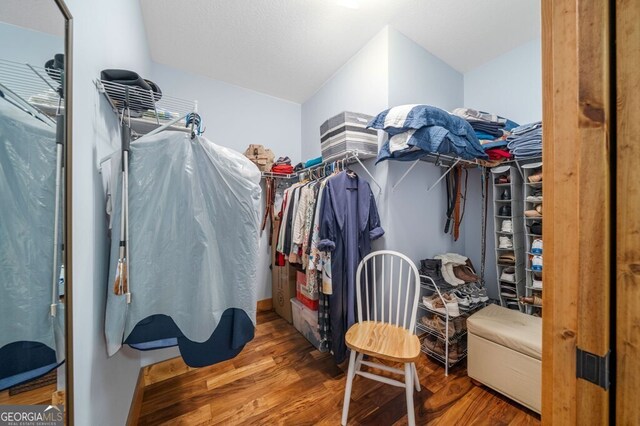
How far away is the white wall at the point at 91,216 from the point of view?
65 cm

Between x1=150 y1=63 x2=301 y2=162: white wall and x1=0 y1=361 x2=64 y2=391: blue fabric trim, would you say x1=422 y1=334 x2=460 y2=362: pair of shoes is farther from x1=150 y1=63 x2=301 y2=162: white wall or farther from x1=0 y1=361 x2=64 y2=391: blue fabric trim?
x1=150 y1=63 x2=301 y2=162: white wall

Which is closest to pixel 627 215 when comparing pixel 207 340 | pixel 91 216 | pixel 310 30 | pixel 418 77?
pixel 207 340

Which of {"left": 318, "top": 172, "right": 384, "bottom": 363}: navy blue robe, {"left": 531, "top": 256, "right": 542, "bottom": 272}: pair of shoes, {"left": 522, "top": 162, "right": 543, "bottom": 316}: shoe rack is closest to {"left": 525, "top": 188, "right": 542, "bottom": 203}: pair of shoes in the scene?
{"left": 522, "top": 162, "right": 543, "bottom": 316}: shoe rack

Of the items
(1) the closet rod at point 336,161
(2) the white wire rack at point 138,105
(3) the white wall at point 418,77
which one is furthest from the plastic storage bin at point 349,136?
(2) the white wire rack at point 138,105

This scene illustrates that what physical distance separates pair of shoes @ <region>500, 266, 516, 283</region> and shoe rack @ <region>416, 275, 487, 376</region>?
0.95 feet

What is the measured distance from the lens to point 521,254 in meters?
1.97

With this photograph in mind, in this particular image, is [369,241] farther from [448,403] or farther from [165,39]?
[165,39]

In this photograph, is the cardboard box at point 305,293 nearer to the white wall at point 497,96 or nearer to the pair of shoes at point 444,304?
the pair of shoes at point 444,304

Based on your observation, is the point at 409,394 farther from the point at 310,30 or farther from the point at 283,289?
the point at 310,30

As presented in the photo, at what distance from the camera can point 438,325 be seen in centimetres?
175

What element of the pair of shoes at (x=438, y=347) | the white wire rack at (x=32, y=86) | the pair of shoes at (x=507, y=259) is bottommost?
the pair of shoes at (x=438, y=347)

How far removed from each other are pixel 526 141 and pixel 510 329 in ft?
4.59

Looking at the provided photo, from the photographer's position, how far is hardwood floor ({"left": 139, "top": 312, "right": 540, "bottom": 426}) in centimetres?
130

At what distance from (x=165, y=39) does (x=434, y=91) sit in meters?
2.53
